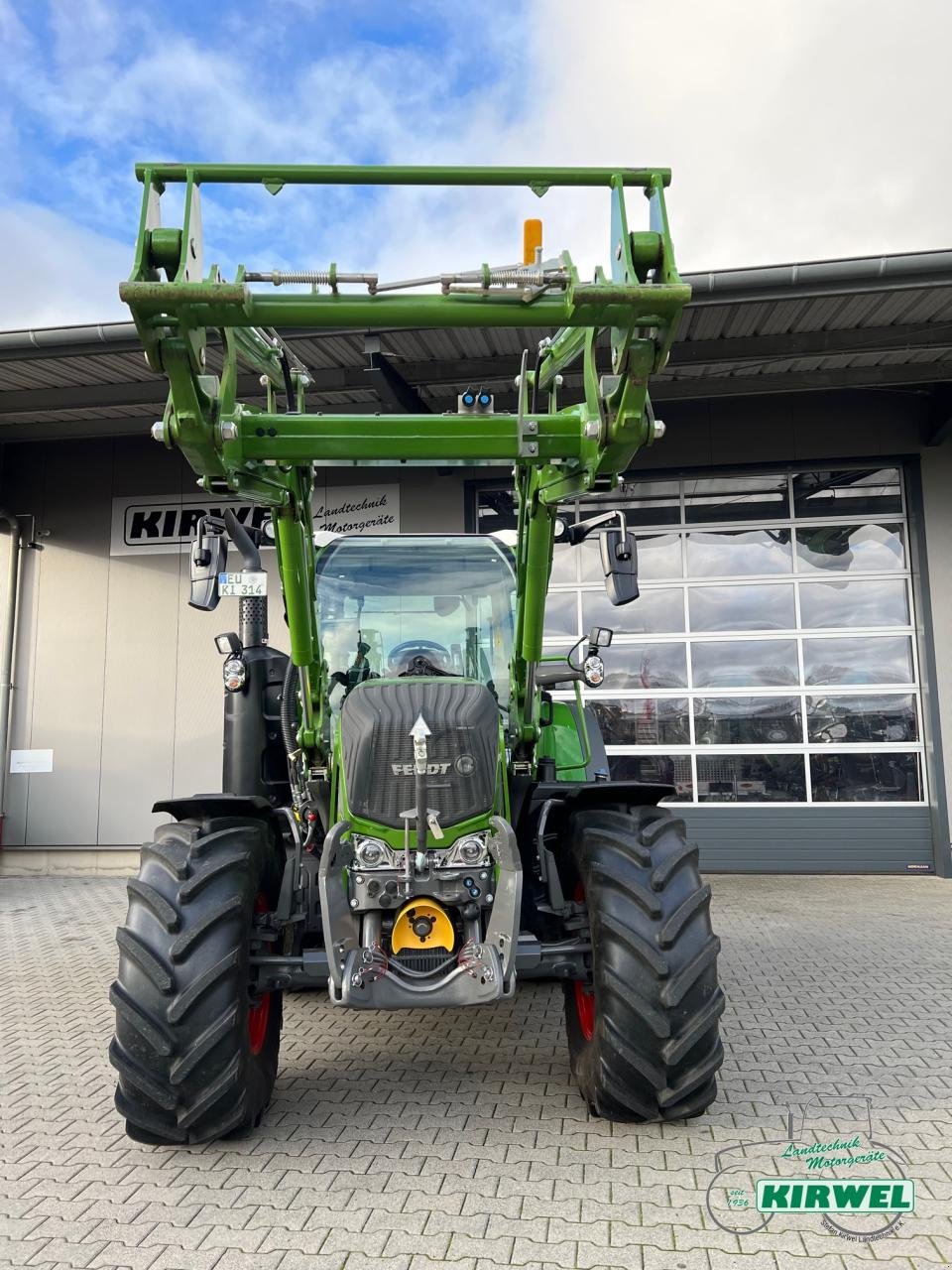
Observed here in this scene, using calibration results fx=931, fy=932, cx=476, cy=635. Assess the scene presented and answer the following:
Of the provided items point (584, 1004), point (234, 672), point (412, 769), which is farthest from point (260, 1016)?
point (234, 672)

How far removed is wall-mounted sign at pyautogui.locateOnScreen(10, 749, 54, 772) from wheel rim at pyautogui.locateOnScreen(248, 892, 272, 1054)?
7.83m

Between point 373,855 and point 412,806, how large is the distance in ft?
0.74

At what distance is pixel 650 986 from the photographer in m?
3.08

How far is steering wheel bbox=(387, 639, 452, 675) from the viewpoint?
4418 mm

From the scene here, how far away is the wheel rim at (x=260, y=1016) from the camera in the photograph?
345cm

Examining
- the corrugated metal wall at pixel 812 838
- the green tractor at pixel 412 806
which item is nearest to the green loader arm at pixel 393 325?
the green tractor at pixel 412 806

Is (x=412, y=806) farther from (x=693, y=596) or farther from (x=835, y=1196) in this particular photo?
(x=693, y=596)

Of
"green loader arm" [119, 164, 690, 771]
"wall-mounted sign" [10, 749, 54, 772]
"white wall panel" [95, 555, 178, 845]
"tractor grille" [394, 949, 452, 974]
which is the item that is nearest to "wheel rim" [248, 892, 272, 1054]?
"tractor grille" [394, 949, 452, 974]

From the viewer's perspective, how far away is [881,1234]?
257 cm

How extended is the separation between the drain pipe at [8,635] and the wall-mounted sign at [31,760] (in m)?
0.08

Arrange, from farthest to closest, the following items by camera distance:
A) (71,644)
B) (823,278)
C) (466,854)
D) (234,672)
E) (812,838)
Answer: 1. (71,644)
2. (812,838)
3. (823,278)
4. (234,672)
5. (466,854)

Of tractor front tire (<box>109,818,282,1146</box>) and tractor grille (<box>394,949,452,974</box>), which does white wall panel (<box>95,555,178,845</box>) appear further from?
tractor grille (<box>394,949,452,974</box>)

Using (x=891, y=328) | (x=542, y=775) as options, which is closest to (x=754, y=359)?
(x=891, y=328)

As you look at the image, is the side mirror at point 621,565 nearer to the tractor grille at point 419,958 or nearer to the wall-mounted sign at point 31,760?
the tractor grille at point 419,958
